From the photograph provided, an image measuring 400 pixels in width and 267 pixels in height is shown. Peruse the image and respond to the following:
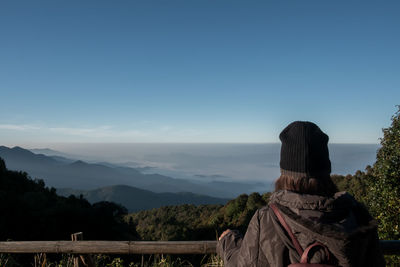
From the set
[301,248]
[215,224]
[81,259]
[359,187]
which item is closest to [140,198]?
[215,224]

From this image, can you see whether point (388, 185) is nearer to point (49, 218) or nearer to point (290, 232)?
point (290, 232)

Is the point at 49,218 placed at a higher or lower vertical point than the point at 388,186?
lower

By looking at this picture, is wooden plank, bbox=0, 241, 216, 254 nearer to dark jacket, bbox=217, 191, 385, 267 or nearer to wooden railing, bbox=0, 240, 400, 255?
wooden railing, bbox=0, 240, 400, 255

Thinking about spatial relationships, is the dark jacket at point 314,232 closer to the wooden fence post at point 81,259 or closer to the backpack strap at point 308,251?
the backpack strap at point 308,251

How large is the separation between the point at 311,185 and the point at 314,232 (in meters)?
0.24

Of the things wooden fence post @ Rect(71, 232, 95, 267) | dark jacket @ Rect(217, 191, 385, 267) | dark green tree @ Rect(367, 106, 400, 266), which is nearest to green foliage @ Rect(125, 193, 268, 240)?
dark green tree @ Rect(367, 106, 400, 266)

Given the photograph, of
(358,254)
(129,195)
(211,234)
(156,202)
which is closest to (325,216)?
(358,254)

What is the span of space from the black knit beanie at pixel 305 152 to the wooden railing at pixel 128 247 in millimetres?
1498

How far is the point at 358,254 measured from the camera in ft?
4.41

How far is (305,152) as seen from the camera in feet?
4.65

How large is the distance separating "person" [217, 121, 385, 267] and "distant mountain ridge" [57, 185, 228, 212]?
138210 mm

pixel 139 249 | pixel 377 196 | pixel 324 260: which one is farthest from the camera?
pixel 377 196

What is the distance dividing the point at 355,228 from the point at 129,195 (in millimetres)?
168597

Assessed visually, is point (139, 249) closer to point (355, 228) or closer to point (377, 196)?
point (355, 228)
